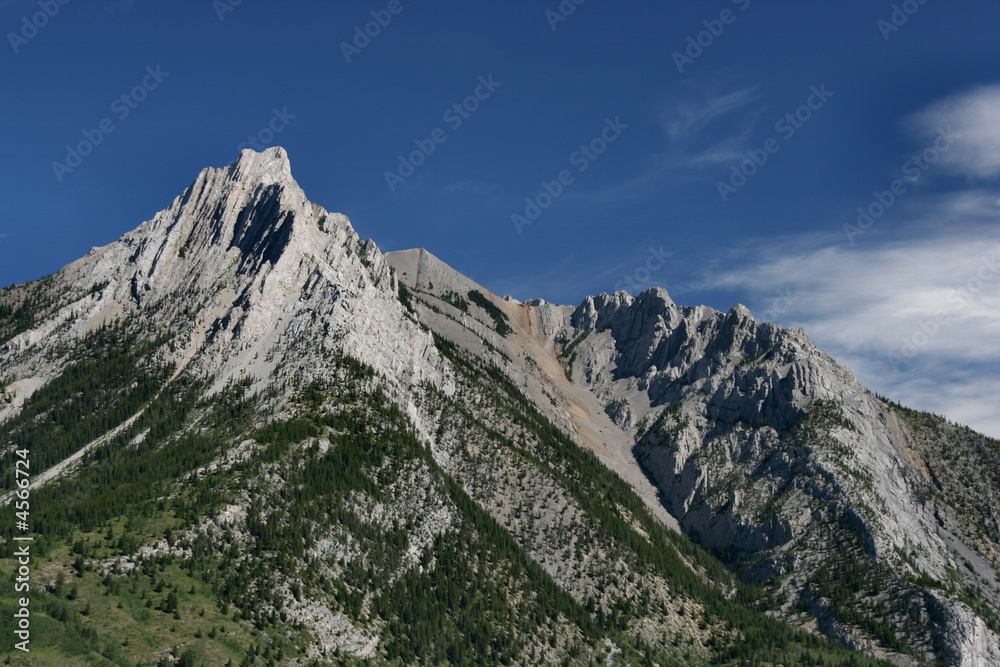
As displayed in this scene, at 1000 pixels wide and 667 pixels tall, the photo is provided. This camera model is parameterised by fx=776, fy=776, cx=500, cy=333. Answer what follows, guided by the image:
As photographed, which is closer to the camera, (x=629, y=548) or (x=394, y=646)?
(x=394, y=646)

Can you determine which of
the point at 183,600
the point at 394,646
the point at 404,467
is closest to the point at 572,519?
the point at 404,467

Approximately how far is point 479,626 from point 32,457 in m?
110

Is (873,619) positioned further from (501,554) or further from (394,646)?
(394,646)

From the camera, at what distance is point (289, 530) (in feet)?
460

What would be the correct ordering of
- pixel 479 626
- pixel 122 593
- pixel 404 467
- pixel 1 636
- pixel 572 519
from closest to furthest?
pixel 1 636
pixel 122 593
pixel 479 626
pixel 404 467
pixel 572 519

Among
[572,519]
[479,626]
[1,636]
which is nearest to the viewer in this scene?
[1,636]

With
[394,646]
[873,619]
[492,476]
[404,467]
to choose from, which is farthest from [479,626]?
[873,619]

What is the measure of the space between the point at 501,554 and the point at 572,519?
91.4ft

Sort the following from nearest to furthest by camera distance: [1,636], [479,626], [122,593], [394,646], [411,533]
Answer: [1,636], [122,593], [394,646], [479,626], [411,533]

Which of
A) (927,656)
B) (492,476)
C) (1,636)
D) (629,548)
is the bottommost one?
(1,636)

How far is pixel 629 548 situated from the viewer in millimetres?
185750

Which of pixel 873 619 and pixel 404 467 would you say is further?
pixel 873 619

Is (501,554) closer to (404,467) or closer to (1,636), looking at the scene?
(404,467)

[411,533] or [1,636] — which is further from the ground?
[411,533]
